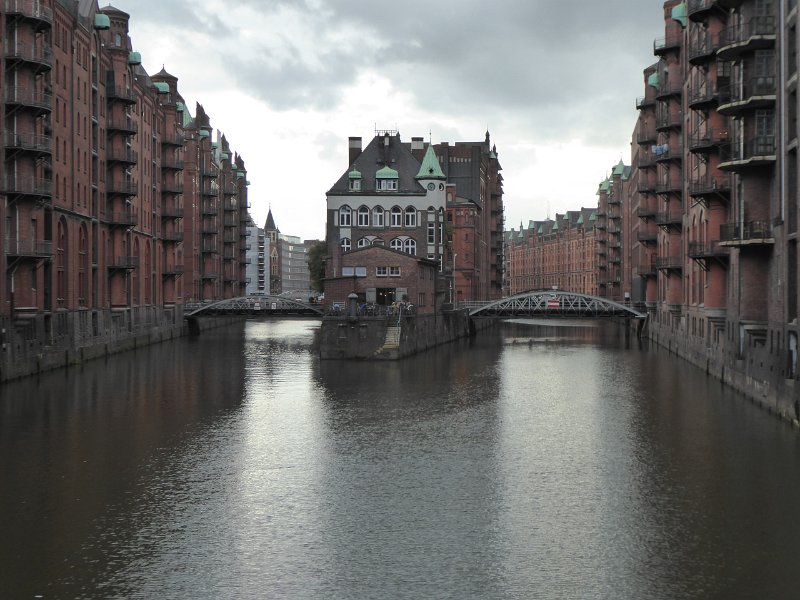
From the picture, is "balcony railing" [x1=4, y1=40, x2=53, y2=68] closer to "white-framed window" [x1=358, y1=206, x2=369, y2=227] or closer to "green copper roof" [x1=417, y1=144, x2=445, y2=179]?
"white-framed window" [x1=358, y1=206, x2=369, y2=227]

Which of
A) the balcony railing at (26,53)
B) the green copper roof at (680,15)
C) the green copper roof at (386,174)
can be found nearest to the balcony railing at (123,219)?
the balcony railing at (26,53)

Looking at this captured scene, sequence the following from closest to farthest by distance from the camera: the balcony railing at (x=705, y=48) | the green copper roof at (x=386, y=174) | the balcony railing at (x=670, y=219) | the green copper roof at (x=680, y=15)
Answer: the balcony railing at (x=705, y=48) < the green copper roof at (x=680, y=15) < the balcony railing at (x=670, y=219) < the green copper roof at (x=386, y=174)

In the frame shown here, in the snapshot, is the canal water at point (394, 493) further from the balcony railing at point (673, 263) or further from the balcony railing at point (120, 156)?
the balcony railing at point (120, 156)

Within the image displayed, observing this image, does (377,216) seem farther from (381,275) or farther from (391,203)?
(381,275)

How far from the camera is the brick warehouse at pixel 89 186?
56.1 metres

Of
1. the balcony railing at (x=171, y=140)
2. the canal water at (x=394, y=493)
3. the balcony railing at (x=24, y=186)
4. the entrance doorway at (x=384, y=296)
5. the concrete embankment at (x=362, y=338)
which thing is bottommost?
the canal water at (x=394, y=493)

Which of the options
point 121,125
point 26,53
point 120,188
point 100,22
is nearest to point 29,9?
point 26,53

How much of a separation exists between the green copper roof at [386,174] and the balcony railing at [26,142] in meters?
49.6

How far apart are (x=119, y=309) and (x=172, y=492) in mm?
54006

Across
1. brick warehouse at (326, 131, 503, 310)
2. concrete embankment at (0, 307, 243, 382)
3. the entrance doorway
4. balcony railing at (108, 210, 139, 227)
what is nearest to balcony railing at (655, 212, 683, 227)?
the entrance doorway

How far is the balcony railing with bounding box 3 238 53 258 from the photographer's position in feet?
181

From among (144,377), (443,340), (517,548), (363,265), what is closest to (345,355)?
(363,265)

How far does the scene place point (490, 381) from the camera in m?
60.7

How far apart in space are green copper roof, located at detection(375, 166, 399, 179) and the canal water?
51.5 metres
